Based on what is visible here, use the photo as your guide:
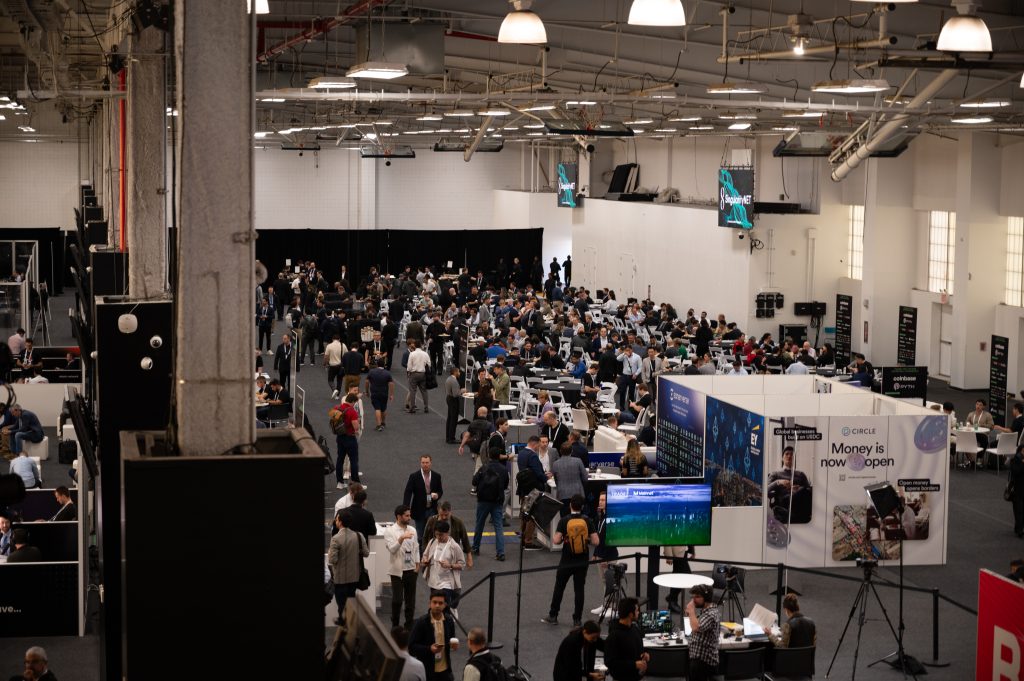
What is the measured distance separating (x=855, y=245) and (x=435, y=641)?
21.8m

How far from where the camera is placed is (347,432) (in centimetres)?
1571

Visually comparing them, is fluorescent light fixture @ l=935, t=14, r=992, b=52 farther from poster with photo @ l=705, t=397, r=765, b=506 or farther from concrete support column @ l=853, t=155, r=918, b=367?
concrete support column @ l=853, t=155, r=918, b=367

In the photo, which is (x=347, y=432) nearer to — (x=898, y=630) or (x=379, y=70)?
(x=379, y=70)

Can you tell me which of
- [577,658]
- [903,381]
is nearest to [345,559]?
[577,658]

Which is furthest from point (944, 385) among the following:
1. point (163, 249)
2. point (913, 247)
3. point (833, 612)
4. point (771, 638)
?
point (163, 249)

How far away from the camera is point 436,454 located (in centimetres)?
1836

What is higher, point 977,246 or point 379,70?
point 379,70

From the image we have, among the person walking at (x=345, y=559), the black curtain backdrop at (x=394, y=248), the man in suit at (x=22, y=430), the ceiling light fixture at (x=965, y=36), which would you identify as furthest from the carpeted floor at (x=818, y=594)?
the black curtain backdrop at (x=394, y=248)

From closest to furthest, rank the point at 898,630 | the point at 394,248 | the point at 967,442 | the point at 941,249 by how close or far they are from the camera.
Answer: the point at 898,630, the point at 967,442, the point at 941,249, the point at 394,248

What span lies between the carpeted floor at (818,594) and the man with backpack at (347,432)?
1.06ft

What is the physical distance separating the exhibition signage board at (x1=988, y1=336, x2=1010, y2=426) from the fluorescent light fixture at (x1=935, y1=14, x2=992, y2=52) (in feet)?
47.9

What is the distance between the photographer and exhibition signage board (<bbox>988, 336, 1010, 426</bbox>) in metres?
21.9

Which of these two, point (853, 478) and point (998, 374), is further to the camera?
point (998, 374)

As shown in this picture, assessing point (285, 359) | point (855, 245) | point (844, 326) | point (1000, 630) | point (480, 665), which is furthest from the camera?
point (855, 245)
